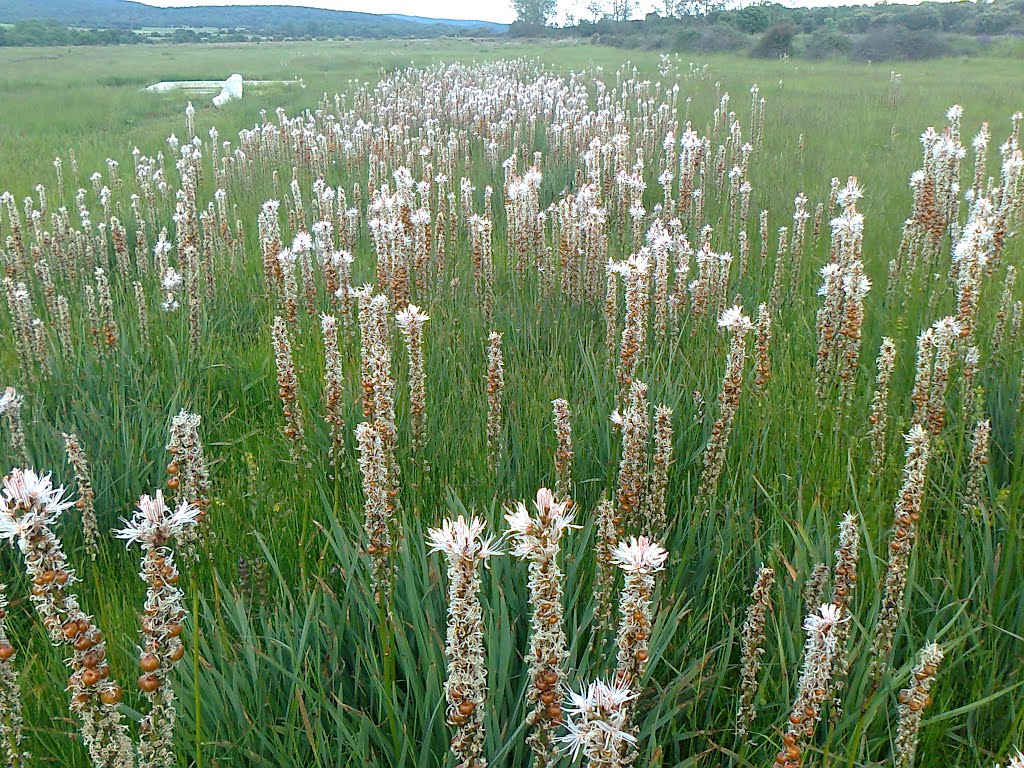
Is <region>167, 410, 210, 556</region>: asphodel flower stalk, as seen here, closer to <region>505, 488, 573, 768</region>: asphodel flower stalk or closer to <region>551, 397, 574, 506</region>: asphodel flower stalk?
<region>551, 397, 574, 506</region>: asphodel flower stalk

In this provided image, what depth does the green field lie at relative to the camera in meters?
1.80

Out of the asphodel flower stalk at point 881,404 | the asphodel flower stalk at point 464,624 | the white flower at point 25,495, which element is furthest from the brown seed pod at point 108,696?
the asphodel flower stalk at point 881,404

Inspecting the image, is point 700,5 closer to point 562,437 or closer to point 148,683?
point 562,437

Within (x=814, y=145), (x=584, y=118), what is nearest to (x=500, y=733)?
(x=584, y=118)

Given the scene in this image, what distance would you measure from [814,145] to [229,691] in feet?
32.9

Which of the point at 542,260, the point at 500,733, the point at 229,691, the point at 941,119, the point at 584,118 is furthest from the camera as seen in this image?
the point at 941,119

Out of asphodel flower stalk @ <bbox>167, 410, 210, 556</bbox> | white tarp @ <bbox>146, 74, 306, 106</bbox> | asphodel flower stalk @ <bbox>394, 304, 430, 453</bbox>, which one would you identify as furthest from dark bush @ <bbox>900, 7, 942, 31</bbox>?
asphodel flower stalk @ <bbox>167, 410, 210, 556</bbox>

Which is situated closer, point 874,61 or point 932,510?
point 932,510

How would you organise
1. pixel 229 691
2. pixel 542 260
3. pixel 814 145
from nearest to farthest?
pixel 229 691 → pixel 542 260 → pixel 814 145

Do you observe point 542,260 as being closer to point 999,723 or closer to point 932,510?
point 932,510

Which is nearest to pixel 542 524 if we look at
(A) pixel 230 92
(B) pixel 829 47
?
(A) pixel 230 92

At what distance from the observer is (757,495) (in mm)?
2811

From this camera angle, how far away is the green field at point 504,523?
1803mm

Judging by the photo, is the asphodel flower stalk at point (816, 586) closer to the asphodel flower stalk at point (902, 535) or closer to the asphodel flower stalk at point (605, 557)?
the asphodel flower stalk at point (902, 535)
